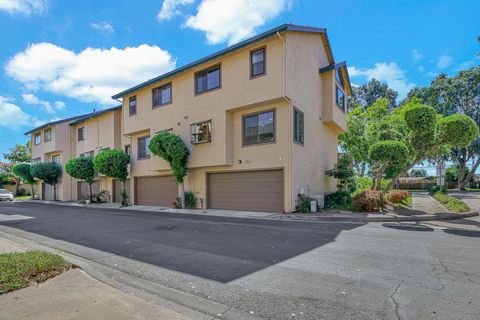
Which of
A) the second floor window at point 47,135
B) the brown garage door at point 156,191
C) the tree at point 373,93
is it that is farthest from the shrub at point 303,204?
the tree at point 373,93

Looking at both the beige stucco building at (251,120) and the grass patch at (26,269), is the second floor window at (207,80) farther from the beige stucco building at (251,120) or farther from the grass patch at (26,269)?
the grass patch at (26,269)

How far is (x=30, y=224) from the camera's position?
41.7ft

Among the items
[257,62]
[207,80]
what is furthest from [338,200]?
[207,80]

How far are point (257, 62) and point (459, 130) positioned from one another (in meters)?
9.69

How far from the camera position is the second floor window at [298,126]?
49.0 ft

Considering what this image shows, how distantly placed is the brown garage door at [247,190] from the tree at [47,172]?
20902 millimetres

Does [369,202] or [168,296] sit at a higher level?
[369,202]

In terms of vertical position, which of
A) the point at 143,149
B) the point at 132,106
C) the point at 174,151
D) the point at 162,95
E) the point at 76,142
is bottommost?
the point at 174,151

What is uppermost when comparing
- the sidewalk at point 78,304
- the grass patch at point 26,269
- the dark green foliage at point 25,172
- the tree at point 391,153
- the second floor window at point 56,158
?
the second floor window at point 56,158

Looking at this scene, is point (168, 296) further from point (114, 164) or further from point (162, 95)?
point (114, 164)

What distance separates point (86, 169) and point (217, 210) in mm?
14347

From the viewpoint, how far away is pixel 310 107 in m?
17.1

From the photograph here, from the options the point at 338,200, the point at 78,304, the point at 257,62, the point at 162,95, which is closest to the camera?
the point at 78,304

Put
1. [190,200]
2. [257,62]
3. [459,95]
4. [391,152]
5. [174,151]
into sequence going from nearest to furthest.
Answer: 1. [391,152]
2. [257,62]
3. [174,151]
4. [190,200]
5. [459,95]
